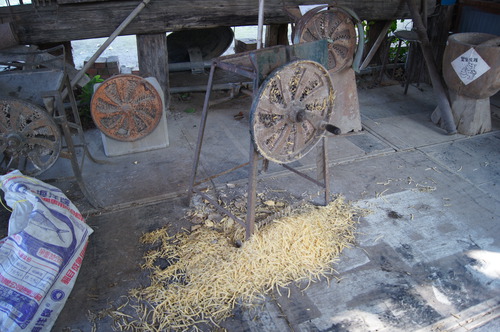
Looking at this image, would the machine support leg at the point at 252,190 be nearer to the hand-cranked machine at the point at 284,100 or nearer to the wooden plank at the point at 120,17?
the hand-cranked machine at the point at 284,100

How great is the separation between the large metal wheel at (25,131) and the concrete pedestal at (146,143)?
1.07 metres

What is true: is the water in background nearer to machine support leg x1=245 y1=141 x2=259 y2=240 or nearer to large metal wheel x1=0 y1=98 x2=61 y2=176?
large metal wheel x1=0 y1=98 x2=61 y2=176

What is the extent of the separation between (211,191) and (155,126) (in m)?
1.11

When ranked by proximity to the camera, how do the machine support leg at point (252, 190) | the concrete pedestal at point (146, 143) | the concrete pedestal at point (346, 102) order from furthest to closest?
the concrete pedestal at point (346, 102)
the concrete pedestal at point (146, 143)
the machine support leg at point (252, 190)

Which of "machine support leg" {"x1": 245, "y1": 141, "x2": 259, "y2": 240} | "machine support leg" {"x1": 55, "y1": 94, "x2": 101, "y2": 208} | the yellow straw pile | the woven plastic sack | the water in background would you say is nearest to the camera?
the woven plastic sack

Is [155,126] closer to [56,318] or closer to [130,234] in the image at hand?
[130,234]

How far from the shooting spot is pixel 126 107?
166 inches

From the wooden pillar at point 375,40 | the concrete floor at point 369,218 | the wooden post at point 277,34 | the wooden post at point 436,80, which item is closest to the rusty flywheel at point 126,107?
the concrete floor at point 369,218

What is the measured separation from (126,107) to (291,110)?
2149 mm

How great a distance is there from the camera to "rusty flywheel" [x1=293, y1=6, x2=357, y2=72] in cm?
405

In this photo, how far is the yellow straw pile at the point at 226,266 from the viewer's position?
2.62 meters

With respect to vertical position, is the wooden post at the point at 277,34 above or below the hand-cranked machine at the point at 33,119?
above

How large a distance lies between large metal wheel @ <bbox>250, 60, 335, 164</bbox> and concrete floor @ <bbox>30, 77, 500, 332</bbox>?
3.12 feet

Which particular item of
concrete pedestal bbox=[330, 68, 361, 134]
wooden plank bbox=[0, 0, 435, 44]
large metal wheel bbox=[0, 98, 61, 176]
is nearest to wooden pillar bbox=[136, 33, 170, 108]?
wooden plank bbox=[0, 0, 435, 44]
